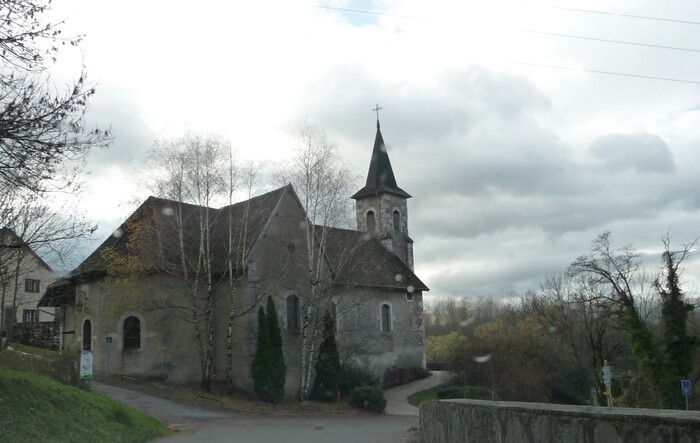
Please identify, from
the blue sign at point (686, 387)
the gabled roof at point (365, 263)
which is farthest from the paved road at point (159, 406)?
the blue sign at point (686, 387)

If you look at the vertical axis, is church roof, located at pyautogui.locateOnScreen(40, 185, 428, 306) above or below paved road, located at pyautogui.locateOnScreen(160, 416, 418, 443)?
above

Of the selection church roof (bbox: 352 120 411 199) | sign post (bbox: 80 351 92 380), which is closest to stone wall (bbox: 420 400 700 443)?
sign post (bbox: 80 351 92 380)

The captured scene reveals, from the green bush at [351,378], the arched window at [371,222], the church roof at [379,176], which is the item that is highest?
the church roof at [379,176]

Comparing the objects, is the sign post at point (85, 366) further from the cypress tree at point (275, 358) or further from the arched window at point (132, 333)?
the arched window at point (132, 333)

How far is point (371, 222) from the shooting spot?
49562 millimetres

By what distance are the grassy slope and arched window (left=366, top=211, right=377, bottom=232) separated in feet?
104

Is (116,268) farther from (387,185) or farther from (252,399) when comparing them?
(387,185)

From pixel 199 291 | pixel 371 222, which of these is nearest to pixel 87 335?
pixel 199 291

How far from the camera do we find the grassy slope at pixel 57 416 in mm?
13164

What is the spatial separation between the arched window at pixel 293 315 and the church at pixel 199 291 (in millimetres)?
54

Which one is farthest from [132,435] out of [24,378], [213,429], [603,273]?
[603,273]

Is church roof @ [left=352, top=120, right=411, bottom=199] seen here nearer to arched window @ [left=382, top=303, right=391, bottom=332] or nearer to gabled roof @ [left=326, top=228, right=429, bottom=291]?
gabled roof @ [left=326, top=228, right=429, bottom=291]

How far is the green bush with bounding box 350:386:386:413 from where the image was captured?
30.4m

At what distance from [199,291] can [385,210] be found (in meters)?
19.3
